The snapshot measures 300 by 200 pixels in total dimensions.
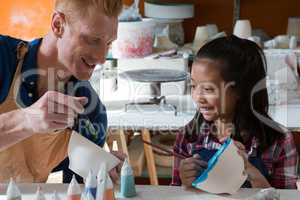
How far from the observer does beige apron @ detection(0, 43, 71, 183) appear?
1.32 m

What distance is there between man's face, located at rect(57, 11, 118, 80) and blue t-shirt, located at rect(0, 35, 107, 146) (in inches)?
4.5

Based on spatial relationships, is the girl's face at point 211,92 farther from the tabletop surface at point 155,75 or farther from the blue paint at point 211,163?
the tabletop surface at point 155,75

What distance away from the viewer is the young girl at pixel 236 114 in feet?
4.35

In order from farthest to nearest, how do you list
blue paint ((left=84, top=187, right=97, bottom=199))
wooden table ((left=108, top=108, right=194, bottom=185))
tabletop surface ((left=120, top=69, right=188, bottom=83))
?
1. tabletop surface ((left=120, top=69, right=188, bottom=83))
2. wooden table ((left=108, top=108, right=194, bottom=185))
3. blue paint ((left=84, top=187, right=97, bottom=199))

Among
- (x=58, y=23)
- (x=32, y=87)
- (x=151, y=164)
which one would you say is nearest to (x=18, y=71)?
(x=32, y=87)

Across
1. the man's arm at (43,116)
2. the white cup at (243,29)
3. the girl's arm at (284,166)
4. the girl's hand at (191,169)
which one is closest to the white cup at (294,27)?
the white cup at (243,29)

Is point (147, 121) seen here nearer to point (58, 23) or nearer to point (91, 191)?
point (58, 23)

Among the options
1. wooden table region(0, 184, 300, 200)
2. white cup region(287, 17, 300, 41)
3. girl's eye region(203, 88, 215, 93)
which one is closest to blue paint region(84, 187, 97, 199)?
wooden table region(0, 184, 300, 200)

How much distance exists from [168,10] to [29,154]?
1518mm

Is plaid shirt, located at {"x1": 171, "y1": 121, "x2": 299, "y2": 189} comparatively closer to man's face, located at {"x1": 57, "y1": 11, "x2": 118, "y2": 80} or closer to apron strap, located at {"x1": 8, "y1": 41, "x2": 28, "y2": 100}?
man's face, located at {"x1": 57, "y1": 11, "x2": 118, "y2": 80}

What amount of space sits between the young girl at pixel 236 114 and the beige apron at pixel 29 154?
338mm

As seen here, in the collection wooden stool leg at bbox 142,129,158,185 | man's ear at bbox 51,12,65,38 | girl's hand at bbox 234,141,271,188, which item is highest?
man's ear at bbox 51,12,65,38

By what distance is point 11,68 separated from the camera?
1.29m

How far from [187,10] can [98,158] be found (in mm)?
1750
